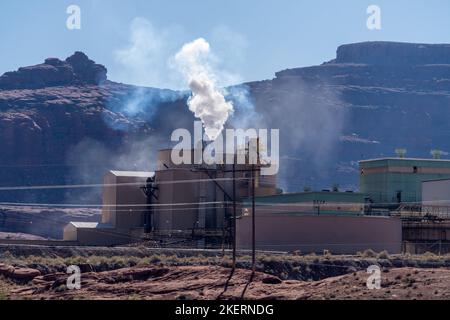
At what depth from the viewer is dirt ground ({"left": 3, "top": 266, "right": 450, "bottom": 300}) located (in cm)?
4156

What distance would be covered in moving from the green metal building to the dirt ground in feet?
137

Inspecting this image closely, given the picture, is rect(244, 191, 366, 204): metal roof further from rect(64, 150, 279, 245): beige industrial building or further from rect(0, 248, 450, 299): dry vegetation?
rect(0, 248, 450, 299): dry vegetation

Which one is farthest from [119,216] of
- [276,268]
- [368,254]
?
[276,268]

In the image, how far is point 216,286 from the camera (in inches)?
1905

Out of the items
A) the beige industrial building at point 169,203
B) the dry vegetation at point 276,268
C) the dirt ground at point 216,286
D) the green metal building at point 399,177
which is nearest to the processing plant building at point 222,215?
the beige industrial building at point 169,203

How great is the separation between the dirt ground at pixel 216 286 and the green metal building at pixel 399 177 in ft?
137

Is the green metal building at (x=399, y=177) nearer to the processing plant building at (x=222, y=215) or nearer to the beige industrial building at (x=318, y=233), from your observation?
the processing plant building at (x=222, y=215)

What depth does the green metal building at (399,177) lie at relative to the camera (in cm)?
9119

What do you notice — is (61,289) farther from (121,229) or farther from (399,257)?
(121,229)

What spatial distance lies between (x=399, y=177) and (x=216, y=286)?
47.2 m

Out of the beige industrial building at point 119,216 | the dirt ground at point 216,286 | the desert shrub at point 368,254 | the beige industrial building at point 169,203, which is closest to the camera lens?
the dirt ground at point 216,286

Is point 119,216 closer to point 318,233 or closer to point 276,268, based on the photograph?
point 318,233

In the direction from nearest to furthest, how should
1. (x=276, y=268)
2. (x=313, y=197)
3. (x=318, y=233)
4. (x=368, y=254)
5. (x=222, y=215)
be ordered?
1. (x=276, y=268)
2. (x=368, y=254)
3. (x=318, y=233)
4. (x=313, y=197)
5. (x=222, y=215)

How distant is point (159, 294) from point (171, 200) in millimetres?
36274
